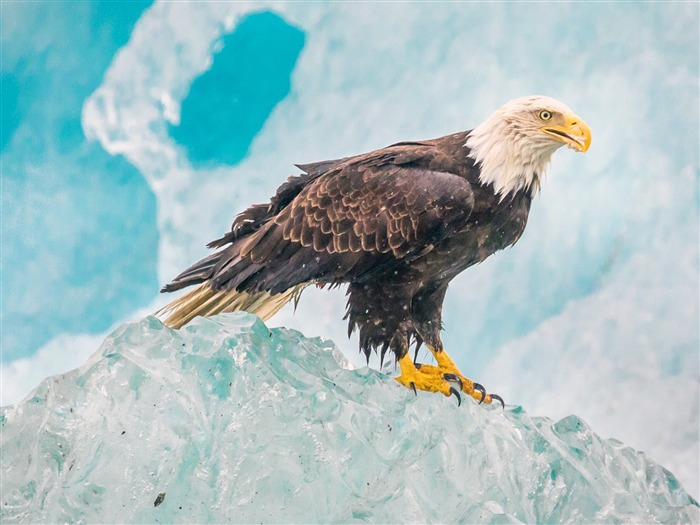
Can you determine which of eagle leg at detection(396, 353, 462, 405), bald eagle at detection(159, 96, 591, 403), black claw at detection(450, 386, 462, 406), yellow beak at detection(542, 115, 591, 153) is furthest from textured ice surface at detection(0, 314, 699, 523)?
yellow beak at detection(542, 115, 591, 153)

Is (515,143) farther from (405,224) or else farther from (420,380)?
(420,380)

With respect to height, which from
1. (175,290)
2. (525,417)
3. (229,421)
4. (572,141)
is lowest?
(229,421)

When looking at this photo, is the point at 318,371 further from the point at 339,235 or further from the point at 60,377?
the point at 60,377

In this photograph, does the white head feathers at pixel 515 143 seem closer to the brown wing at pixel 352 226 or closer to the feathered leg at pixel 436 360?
the brown wing at pixel 352 226

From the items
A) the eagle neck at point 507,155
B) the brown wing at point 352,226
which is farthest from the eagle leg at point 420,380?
the eagle neck at point 507,155

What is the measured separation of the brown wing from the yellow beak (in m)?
0.53

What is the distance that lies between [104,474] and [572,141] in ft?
8.64

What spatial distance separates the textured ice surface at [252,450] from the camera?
12.6 feet

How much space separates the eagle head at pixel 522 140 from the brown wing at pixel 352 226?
20cm

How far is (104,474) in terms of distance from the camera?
12.4ft

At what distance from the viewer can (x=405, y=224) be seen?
4.35 metres

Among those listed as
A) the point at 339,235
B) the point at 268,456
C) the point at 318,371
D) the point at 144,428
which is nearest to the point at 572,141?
the point at 339,235

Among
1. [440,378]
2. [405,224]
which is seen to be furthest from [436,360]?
[405,224]

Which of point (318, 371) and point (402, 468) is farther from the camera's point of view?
point (318, 371)
